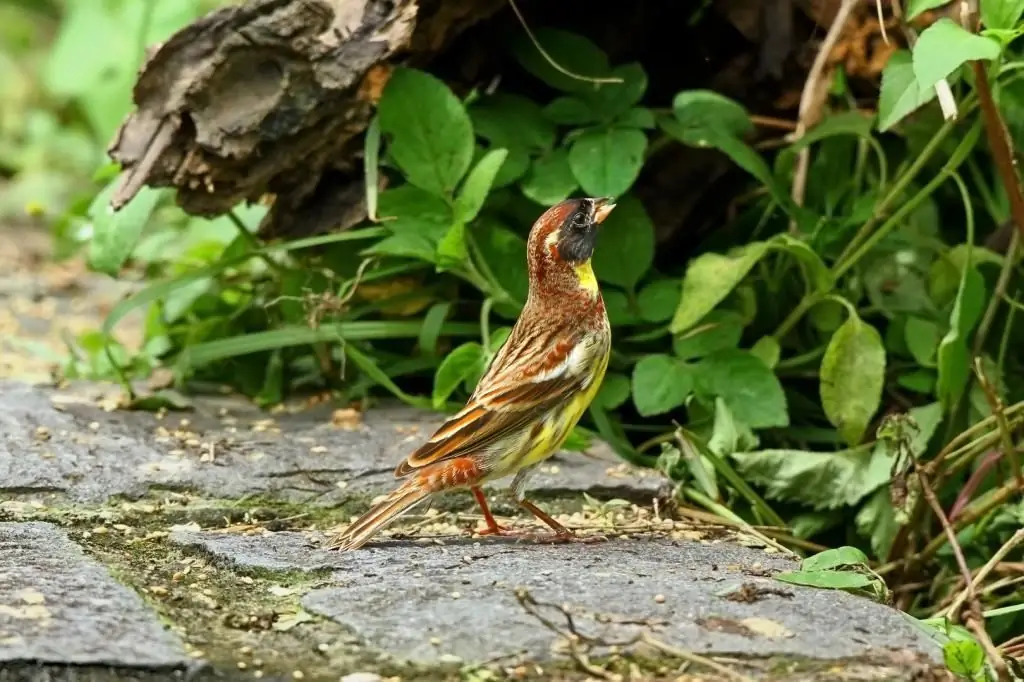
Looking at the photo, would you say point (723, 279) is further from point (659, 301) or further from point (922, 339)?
point (922, 339)

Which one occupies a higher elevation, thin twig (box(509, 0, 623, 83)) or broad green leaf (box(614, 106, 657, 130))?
thin twig (box(509, 0, 623, 83))

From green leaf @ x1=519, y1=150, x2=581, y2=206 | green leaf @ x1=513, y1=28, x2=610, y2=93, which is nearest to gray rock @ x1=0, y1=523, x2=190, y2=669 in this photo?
green leaf @ x1=519, y1=150, x2=581, y2=206

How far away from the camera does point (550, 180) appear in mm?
3857

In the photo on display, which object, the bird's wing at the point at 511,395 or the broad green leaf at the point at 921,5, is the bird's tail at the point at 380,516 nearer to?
the bird's wing at the point at 511,395

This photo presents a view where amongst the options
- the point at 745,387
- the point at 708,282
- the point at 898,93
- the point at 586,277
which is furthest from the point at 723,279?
the point at 898,93

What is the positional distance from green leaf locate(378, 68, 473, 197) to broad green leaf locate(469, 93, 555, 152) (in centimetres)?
19

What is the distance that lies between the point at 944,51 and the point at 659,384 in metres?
1.14

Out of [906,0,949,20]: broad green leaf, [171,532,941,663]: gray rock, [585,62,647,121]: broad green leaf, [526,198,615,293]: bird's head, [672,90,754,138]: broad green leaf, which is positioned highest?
[906,0,949,20]: broad green leaf

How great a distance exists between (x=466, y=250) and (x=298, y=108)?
57 centimetres

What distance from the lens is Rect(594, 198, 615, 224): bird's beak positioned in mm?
3350

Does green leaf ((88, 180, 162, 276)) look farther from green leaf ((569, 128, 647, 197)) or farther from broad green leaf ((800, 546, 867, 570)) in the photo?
broad green leaf ((800, 546, 867, 570))

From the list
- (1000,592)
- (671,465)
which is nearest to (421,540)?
(671,465)

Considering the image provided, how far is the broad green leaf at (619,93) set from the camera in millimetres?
3979

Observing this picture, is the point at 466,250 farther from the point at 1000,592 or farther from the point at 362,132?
the point at 1000,592
